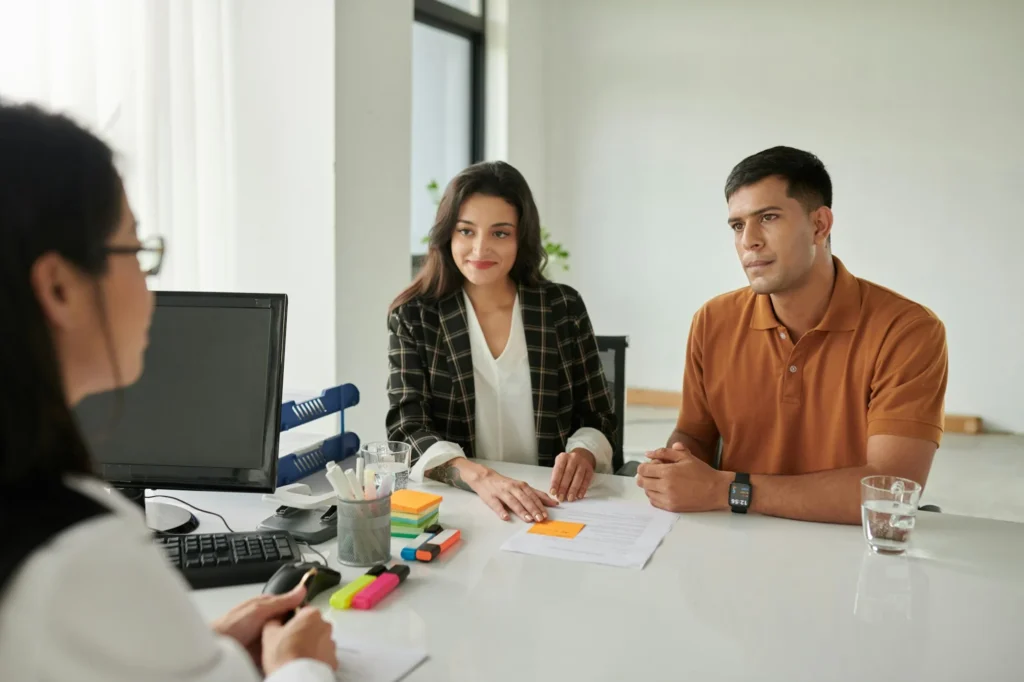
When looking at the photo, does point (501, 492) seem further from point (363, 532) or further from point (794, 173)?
point (794, 173)

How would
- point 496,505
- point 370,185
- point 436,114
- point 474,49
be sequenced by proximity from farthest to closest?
1. point 474,49
2. point 436,114
3. point 370,185
4. point 496,505

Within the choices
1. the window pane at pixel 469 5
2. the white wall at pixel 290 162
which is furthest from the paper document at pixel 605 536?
the window pane at pixel 469 5

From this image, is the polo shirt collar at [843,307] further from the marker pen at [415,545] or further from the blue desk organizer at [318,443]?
the blue desk organizer at [318,443]

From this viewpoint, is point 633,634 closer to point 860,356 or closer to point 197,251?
point 860,356

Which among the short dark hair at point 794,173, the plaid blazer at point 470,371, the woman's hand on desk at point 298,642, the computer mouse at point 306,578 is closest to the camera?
the woman's hand on desk at point 298,642

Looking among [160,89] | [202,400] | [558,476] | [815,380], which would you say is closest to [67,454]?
[202,400]

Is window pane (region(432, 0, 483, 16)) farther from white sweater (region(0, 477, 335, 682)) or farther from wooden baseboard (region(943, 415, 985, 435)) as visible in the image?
white sweater (region(0, 477, 335, 682))

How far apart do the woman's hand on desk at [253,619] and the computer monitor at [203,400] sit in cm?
42

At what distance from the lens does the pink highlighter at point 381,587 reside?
1.19 meters

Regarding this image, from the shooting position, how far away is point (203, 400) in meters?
1.43

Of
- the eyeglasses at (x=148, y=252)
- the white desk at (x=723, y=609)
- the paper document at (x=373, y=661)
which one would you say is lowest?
the paper document at (x=373, y=661)

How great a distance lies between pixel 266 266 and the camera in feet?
11.1

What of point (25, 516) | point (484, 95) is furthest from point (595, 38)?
point (25, 516)

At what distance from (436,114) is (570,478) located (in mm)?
3637
